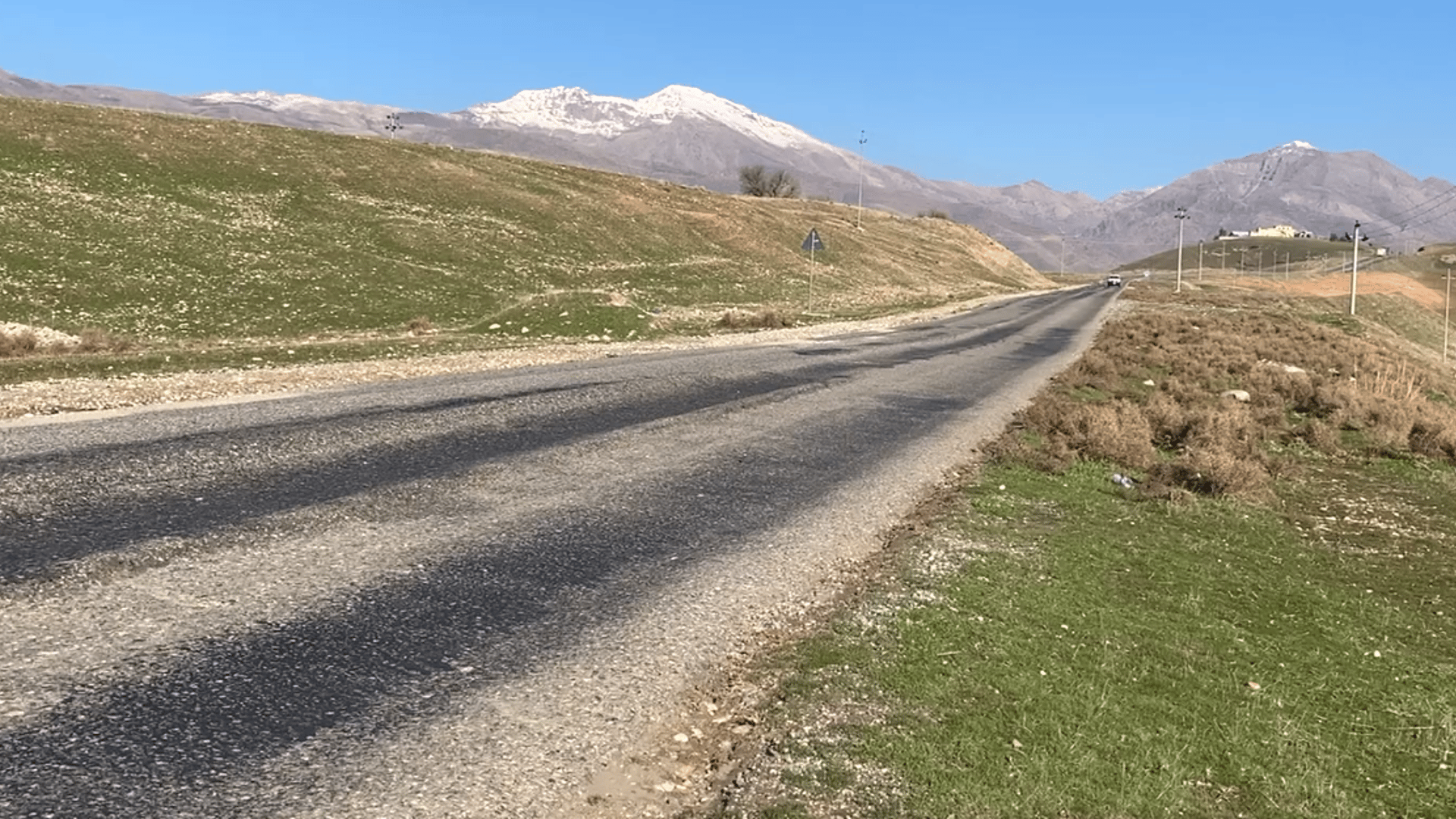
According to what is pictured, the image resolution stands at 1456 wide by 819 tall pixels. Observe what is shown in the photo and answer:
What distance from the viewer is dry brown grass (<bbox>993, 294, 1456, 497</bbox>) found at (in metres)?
12.8

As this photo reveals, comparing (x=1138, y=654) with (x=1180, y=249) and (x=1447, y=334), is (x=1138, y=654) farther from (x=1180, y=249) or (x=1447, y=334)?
(x=1180, y=249)

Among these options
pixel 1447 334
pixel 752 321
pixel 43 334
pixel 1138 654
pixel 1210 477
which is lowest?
pixel 1138 654

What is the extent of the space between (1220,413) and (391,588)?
620 inches

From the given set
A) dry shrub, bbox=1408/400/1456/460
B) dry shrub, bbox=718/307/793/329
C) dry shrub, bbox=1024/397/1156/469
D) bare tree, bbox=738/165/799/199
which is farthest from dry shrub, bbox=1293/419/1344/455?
bare tree, bbox=738/165/799/199

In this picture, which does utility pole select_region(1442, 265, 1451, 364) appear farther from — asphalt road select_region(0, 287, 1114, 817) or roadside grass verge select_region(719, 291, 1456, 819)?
asphalt road select_region(0, 287, 1114, 817)

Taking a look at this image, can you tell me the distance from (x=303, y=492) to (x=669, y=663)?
555 cm

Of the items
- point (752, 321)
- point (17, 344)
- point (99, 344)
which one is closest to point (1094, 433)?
point (99, 344)

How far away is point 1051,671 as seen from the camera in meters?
5.51

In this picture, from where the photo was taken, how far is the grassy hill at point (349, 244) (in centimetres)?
3219

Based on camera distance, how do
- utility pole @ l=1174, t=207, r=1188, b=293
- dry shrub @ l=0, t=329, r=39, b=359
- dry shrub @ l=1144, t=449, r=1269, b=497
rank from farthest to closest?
utility pole @ l=1174, t=207, r=1188, b=293 → dry shrub @ l=0, t=329, r=39, b=359 → dry shrub @ l=1144, t=449, r=1269, b=497

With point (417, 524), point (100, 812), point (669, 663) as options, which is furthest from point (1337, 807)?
point (417, 524)

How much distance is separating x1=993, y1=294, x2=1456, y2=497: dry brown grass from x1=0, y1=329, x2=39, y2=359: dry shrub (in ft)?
74.1

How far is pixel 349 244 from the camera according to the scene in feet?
149

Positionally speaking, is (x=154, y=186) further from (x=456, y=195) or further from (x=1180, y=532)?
(x=1180, y=532)
